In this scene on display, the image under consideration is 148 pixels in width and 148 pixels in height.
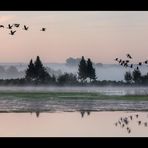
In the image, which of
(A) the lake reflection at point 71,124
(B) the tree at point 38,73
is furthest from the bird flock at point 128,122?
(B) the tree at point 38,73

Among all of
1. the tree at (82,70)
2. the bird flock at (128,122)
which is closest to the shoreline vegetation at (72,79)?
the tree at (82,70)

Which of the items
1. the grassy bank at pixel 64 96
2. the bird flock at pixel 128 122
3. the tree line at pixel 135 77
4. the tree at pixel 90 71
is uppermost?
the tree at pixel 90 71

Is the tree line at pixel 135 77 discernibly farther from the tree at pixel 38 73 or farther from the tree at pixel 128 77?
the tree at pixel 38 73

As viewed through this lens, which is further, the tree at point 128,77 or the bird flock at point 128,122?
the tree at point 128,77

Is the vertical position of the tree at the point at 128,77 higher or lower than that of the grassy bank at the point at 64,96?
higher

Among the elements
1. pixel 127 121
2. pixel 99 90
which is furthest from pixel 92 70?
pixel 127 121
